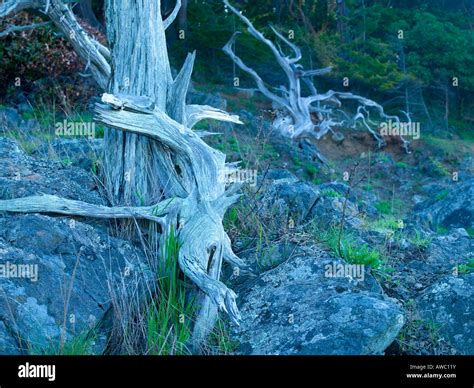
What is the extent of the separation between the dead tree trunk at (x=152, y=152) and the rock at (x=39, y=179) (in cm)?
24

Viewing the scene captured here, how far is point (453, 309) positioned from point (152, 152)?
2748 millimetres

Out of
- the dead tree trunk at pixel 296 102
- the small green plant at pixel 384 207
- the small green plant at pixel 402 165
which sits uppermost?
the dead tree trunk at pixel 296 102

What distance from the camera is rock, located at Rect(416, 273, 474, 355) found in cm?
547

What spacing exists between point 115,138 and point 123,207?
34.0 inches

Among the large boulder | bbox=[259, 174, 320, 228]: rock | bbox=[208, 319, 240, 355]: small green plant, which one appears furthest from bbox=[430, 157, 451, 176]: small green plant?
bbox=[208, 319, 240, 355]: small green plant

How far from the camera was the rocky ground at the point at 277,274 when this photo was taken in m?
4.93

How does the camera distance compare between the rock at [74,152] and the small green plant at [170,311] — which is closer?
the small green plant at [170,311]

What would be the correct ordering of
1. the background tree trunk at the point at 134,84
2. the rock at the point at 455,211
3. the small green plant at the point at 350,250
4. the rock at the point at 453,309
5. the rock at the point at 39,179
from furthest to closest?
the rock at the point at 455,211
the background tree trunk at the point at 134,84
the rock at the point at 39,179
the small green plant at the point at 350,250
the rock at the point at 453,309

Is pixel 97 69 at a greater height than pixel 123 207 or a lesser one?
greater

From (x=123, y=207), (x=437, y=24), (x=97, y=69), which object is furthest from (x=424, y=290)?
(x=437, y=24)

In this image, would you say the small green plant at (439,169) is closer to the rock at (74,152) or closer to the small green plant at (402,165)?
the small green plant at (402,165)

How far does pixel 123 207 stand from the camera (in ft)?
19.4

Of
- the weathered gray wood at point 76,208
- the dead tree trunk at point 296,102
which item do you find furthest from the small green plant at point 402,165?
the weathered gray wood at point 76,208

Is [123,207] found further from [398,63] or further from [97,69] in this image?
[398,63]
